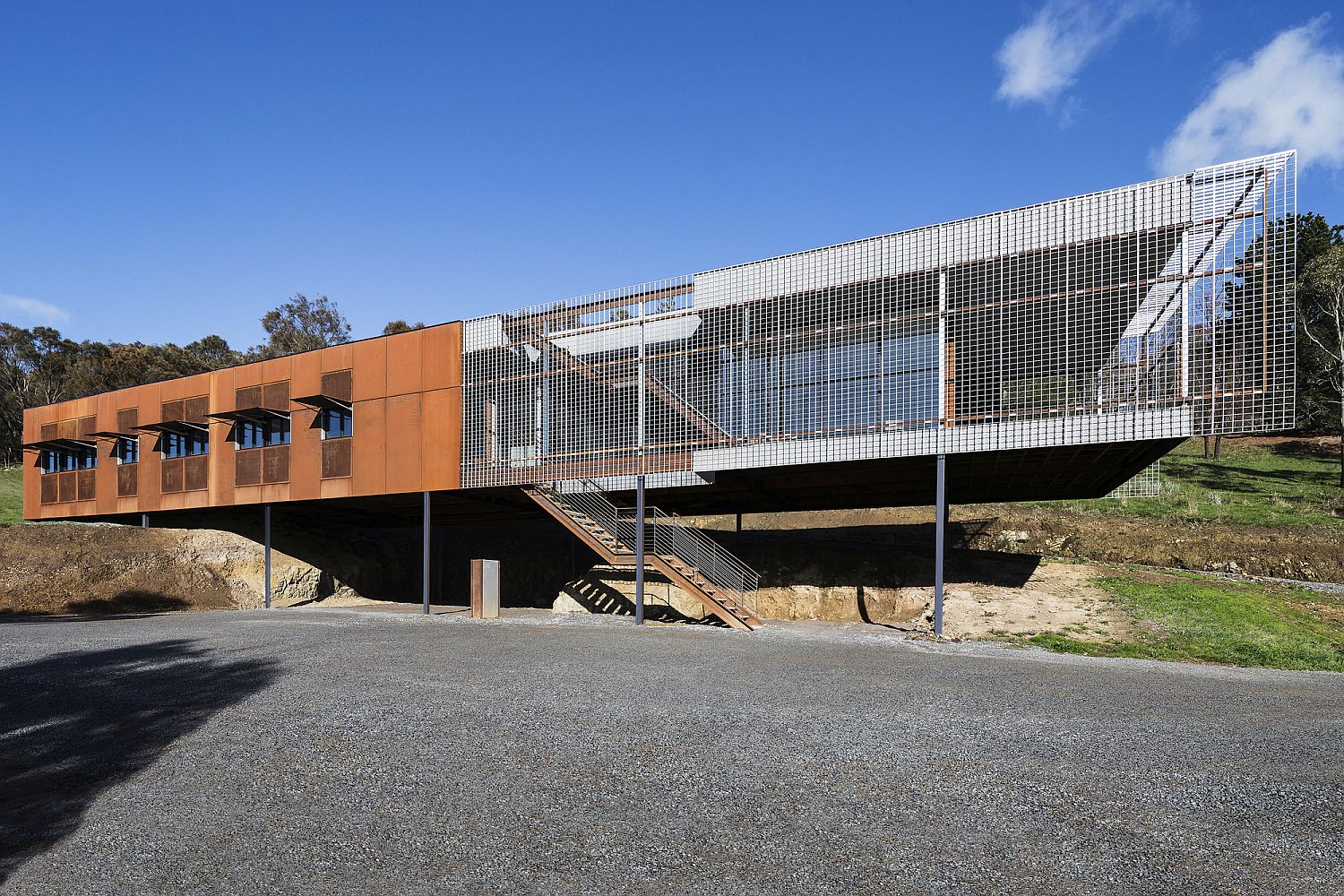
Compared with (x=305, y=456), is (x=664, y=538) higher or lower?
lower

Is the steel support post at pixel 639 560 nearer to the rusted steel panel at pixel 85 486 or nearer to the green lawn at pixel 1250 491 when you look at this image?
the green lawn at pixel 1250 491

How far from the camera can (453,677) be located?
41.2 feet

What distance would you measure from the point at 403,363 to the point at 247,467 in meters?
8.18

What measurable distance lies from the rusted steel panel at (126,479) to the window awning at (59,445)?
232cm

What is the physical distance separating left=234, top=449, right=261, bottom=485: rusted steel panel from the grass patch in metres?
25.1

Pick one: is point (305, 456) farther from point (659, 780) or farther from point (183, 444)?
point (659, 780)

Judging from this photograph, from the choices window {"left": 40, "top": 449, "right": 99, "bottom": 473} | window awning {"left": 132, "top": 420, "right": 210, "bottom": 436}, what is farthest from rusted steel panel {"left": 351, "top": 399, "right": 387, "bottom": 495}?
window {"left": 40, "top": 449, "right": 99, "bottom": 473}

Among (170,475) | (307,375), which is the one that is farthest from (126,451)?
(307,375)

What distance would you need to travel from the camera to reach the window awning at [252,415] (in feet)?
94.4

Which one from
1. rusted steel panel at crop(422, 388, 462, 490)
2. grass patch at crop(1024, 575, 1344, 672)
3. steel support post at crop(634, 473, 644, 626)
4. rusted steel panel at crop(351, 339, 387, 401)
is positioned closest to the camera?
grass patch at crop(1024, 575, 1344, 672)

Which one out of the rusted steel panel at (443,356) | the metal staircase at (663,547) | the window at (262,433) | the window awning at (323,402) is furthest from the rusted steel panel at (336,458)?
the metal staircase at (663,547)

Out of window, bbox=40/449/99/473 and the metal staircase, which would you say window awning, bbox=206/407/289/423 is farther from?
the metal staircase

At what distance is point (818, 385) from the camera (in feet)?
67.0

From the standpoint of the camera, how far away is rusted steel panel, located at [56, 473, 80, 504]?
36.7 m
